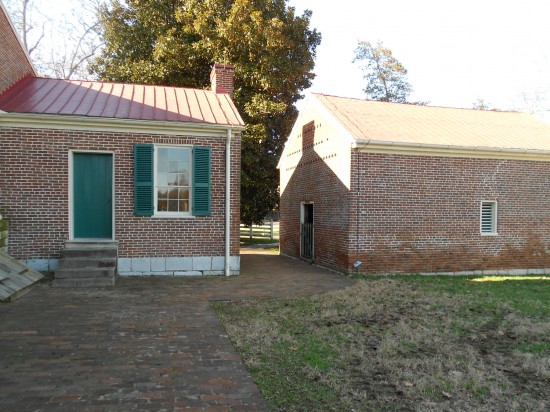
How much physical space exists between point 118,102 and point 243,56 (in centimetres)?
760

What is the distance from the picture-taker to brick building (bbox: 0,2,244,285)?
9.41 meters

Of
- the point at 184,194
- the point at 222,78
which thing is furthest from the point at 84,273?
the point at 222,78

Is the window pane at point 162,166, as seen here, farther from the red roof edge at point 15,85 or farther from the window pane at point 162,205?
the red roof edge at point 15,85

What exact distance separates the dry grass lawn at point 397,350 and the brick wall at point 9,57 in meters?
8.31

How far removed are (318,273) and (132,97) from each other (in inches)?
270

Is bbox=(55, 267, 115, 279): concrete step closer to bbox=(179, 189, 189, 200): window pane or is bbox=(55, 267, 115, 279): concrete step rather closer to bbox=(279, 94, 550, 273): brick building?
bbox=(179, 189, 189, 200): window pane

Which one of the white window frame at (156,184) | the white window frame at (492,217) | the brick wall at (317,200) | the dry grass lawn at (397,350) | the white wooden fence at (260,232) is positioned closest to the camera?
the dry grass lawn at (397,350)

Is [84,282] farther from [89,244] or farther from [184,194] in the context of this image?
[184,194]

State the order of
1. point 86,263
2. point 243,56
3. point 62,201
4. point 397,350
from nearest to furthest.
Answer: point 397,350
point 86,263
point 62,201
point 243,56

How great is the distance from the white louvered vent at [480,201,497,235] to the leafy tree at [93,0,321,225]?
8.16 meters

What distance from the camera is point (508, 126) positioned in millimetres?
14133

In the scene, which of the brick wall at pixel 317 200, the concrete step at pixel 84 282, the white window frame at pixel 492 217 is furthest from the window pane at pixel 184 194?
the white window frame at pixel 492 217

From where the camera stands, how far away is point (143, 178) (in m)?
9.91

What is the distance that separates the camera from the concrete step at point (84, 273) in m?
8.62
